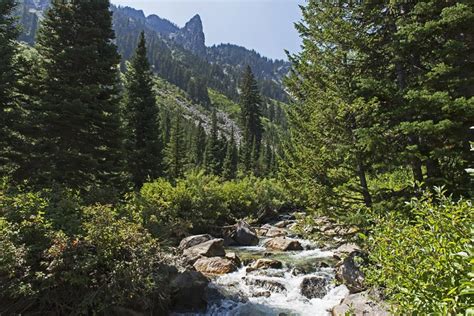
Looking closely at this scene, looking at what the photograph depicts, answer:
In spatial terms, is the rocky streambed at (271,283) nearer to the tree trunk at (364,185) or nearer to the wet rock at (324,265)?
the wet rock at (324,265)

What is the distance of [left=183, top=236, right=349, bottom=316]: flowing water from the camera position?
34.3ft

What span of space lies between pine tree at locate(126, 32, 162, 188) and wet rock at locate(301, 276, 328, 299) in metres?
16.2

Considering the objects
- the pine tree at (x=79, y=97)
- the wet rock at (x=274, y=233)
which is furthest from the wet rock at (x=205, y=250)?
the wet rock at (x=274, y=233)

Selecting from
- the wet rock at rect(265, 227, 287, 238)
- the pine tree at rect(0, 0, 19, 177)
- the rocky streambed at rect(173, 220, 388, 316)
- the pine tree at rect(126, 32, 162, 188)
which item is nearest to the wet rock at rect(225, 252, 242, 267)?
the rocky streambed at rect(173, 220, 388, 316)

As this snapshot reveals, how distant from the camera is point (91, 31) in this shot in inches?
628

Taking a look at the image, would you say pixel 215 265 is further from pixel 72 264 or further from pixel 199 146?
pixel 199 146

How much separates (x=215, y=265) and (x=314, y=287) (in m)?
4.05

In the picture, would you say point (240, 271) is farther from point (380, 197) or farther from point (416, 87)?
point (416, 87)

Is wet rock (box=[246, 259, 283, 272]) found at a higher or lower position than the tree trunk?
lower

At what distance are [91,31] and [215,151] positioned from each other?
42.2 metres

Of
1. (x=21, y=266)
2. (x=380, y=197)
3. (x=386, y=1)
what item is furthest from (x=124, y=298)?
(x=386, y=1)

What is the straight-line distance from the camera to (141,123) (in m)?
25.7

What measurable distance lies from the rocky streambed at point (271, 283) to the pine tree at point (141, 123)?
10738mm

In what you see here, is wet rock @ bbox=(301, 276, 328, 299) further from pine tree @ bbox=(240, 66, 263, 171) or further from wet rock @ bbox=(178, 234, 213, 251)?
pine tree @ bbox=(240, 66, 263, 171)
